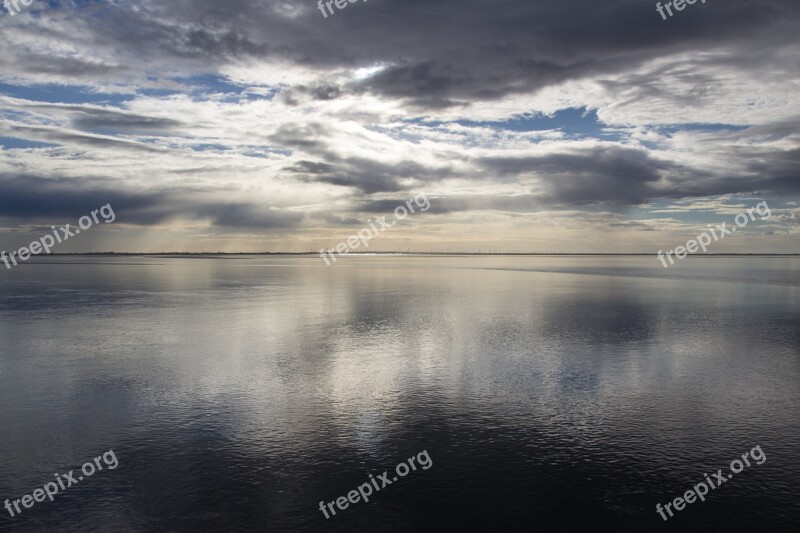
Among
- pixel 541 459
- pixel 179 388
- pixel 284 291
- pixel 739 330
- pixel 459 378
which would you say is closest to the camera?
pixel 541 459

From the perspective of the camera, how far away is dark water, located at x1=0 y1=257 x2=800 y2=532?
19781 mm

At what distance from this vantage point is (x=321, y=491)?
2089cm

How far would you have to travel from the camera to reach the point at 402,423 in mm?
28062

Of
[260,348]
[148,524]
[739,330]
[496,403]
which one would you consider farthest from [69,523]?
[739,330]

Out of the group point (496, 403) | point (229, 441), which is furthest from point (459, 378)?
point (229, 441)

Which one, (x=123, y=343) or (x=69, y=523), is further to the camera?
(x=123, y=343)

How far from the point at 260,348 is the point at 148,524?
28.3 meters

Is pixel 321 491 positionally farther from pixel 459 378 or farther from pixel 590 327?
pixel 590 327

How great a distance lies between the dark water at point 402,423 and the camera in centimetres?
1978

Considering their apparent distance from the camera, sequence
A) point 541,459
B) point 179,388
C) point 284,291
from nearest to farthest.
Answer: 1. point 541,459
2. point 179,388
3. point 284,291

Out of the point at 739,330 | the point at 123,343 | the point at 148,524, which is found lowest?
the point at 739,330

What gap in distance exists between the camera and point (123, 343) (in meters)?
48.7

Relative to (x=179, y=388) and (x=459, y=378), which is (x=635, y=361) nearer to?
(x=459, y=378)

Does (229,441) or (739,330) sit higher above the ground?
(229,441)
